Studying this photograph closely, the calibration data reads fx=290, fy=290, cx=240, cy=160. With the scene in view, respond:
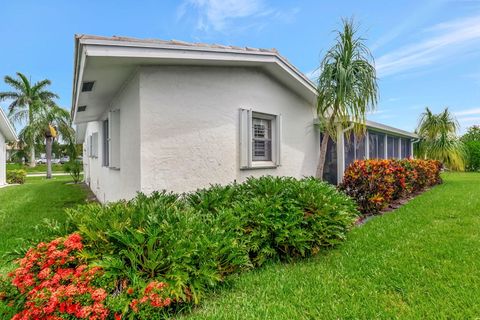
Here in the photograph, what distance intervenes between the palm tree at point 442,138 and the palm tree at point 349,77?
1057cm

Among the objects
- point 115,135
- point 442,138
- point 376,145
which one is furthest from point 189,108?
point 442,138

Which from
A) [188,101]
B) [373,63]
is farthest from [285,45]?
[188,101]

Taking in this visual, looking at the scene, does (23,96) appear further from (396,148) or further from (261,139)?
(396,148)

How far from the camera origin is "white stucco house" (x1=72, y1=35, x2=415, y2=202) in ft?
19.0

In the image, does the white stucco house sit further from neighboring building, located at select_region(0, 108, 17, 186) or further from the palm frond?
neighboring building, located at select_region(0, 108, 17, 186)

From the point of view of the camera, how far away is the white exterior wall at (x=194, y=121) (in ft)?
19.3

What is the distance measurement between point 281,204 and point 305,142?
535 centimetres

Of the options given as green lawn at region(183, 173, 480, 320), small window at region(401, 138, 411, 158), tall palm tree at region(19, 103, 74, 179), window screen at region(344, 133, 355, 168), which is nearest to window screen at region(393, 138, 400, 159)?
small window at region(401, 138, 411, 158)

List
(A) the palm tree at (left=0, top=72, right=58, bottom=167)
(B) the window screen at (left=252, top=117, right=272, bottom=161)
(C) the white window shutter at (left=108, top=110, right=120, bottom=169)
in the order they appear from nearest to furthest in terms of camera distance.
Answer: (C) the white window shutter at (left=108, top=110, right=120, bottom=169) → (B) the window screen at (left=252, top=117, right=272, bottom=161) → (A) the palm tree at (left=0, top=72, right=58, bottom=167)

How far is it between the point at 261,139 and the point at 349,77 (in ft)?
9.65

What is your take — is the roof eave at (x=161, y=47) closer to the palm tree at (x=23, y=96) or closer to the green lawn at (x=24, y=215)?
the green lawn at (x=24, y=215)

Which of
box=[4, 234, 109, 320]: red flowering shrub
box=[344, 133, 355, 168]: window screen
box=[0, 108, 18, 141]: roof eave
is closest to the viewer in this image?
box=[4, 234, 109, 320]: red flowering shrub

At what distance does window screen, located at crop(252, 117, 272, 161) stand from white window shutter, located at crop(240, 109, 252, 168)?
72cm

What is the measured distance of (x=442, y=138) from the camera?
52.9 ft
